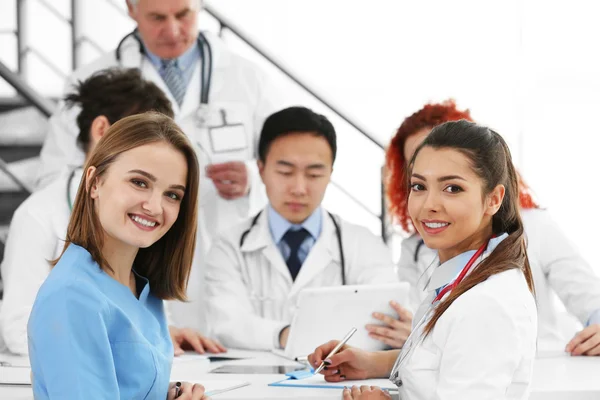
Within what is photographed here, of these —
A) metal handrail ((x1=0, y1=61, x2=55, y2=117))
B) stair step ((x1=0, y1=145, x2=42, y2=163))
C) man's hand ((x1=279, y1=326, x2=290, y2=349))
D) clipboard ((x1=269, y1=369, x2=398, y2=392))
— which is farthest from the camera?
stair step ((x1=0, y1=145, x2=42, y2=163))

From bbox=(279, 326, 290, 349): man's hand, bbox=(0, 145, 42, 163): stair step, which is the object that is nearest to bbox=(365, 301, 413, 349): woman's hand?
bbox=(279, 326, 290, 349): man's hand

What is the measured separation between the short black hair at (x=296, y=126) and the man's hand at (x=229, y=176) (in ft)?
0.70

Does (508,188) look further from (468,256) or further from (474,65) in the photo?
(474,65)

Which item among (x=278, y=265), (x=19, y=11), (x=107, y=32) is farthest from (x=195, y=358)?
(x=107, y=32)

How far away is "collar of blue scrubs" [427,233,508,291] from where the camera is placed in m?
1.39

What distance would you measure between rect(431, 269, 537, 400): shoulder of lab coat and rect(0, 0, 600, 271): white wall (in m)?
3.59

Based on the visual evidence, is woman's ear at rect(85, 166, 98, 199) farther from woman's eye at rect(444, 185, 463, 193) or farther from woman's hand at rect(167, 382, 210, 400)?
woman's eye at rect(444, 185, 463, 193)

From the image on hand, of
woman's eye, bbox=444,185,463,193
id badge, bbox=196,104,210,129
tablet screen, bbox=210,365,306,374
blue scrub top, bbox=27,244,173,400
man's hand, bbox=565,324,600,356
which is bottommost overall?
man's hand, bbox=565,324,600,356

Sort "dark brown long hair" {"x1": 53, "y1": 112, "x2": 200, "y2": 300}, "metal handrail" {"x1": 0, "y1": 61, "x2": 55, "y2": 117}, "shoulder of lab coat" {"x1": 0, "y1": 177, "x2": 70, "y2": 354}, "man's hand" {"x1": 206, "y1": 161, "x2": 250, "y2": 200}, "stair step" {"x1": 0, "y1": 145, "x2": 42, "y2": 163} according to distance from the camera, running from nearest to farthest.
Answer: "dark brown long hair" {"x1": 53, "y1": 112, "x2": 200, "y2": 300}
"shoulder of lab coat" {"x1": 0, "y1": 177, "x2": 70, "y2": 354}
"man's hand" {"x1": 206, "y1": 161, "x2": 250, "y2": 200}
"metal handrail" {"x1": 0, "y1": 61, "x2": 55, "y2": 117}
"stair step" {"x1": 0, "y1": 145, "x2": 42, "y2": 163}

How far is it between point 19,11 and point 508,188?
111 inches

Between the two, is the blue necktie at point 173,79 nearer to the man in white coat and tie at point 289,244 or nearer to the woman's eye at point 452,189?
the man in white coat and tie at point 289,244

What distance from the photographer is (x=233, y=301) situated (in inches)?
85.6

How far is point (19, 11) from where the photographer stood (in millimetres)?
3582

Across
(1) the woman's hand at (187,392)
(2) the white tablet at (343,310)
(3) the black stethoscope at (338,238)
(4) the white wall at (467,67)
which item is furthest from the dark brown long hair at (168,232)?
(4) the white wall at (467,67)
